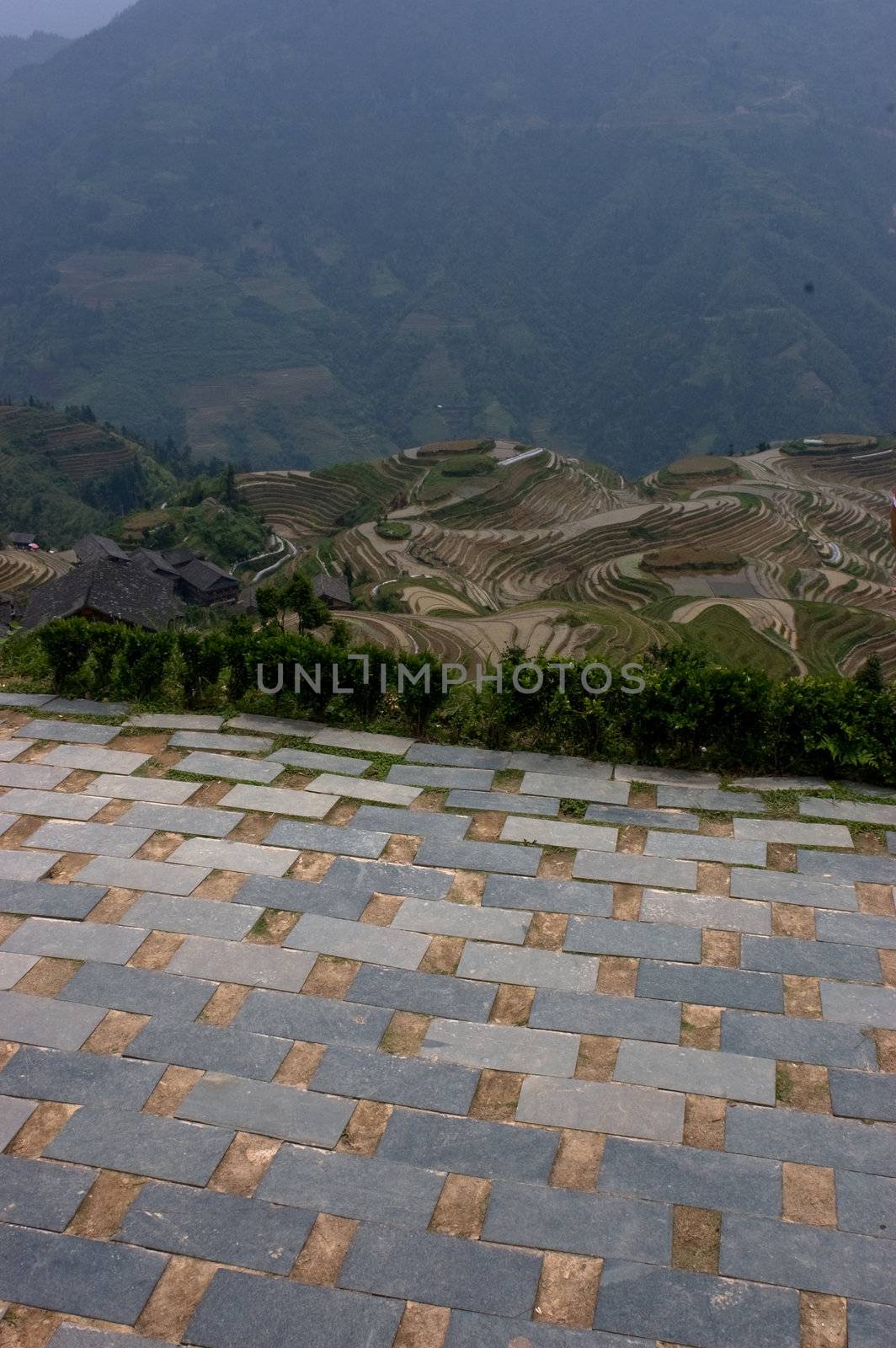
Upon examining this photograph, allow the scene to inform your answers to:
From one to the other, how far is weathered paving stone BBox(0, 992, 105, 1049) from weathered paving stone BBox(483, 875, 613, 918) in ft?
8.61

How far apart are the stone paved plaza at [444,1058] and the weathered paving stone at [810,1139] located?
0.5 inches

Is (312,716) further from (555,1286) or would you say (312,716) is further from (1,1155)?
(555,1286)

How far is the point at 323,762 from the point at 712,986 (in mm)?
3995

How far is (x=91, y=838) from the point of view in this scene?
806cm

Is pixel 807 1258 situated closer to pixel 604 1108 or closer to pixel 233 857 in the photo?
pixel 604 1108

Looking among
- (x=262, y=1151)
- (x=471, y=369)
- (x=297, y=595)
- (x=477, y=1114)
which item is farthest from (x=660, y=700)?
A: (x=471, y=369)

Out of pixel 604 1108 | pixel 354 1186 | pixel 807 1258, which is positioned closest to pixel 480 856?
pixel 604 1108

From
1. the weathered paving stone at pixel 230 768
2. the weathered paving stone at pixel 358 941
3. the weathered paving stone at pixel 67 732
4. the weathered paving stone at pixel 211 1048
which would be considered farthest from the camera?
the weathered paving stone at pixel 67 732

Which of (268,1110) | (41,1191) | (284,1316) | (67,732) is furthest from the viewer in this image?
(67,732)

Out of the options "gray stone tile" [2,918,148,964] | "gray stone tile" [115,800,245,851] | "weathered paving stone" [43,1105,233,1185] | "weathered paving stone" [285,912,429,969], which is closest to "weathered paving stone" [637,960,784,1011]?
"weathered paving stone" [285,912,429,969]

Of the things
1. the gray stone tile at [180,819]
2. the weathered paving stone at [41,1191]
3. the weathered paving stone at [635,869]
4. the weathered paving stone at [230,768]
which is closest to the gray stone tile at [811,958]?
the weathered paving stone at [635,869]

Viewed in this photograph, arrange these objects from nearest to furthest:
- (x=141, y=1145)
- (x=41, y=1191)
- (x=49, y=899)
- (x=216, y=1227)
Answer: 1. (x=216, y=1227)
2. (x=41, y=1191)
3. (x=141, y=1145)
4. (x=49, y=899)

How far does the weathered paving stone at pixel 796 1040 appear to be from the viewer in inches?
235

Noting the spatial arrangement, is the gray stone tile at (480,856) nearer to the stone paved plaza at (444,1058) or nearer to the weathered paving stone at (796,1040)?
the stone paved plaza at (444,1058)
